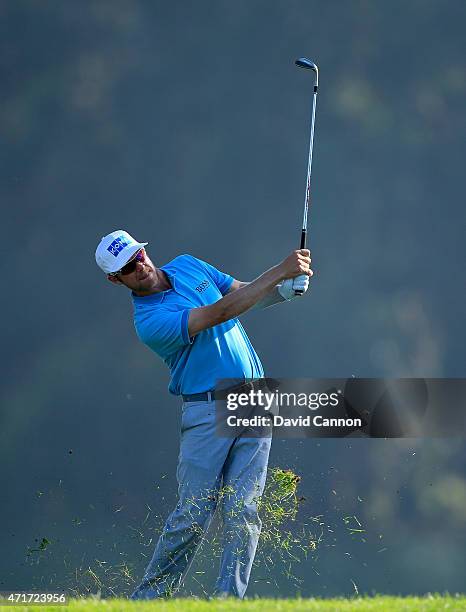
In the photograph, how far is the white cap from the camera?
5.06 meters

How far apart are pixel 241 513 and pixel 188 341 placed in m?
0.77

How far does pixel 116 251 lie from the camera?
5082mm

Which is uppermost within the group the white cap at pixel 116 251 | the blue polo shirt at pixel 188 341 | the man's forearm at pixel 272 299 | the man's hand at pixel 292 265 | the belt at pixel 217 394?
the white cap at pixel 116 251

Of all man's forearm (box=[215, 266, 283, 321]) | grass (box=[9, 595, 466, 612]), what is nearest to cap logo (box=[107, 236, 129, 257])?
man's forearm (box=[215, 266, 283, 321])

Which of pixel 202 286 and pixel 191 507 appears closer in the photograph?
pixel 191 507

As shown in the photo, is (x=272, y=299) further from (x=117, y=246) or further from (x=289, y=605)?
(x=289, y=605)

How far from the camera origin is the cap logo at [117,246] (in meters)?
5.08

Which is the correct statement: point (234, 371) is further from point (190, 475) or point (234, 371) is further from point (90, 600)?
point (90, 600)

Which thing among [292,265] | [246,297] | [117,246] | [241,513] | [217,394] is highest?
[117,246]

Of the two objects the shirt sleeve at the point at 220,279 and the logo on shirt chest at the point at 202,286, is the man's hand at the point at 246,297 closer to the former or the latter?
the logo on shirt chest at the point at 202,286

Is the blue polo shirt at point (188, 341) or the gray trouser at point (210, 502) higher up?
the blue polo shirt at point (188, 341)

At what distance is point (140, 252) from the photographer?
5113 mm

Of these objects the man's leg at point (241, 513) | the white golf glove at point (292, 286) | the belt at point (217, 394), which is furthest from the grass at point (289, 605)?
the white golf glove at point (292, 286)

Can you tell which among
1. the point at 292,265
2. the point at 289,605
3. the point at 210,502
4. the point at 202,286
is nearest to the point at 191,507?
the point at 210,502
